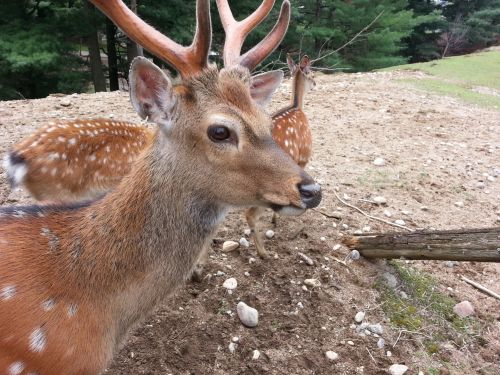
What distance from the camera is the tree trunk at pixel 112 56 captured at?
40.5 ft

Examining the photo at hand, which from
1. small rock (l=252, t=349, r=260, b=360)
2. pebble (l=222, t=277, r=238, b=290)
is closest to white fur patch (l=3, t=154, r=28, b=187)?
pebble (l=222, t=277, r=238, b=290)

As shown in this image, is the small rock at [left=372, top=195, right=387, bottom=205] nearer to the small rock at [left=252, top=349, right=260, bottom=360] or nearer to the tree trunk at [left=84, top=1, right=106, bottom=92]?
the small rock at [left=252, top=349, right=260, bottom=360]

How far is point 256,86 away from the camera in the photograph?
2574 mm

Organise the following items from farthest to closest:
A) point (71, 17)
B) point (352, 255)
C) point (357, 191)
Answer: point (71, 17) < point (357, 191) < point (352, 255)

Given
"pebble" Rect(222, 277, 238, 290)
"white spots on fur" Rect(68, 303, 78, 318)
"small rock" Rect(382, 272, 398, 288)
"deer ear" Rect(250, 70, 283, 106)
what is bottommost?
"small rock" Rect(382, 272, 398, 288)

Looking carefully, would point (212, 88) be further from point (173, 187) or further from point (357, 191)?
→ point (357, 191)

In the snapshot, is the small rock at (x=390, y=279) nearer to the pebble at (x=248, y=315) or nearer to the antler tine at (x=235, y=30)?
the pebble at (x=248, y=315)

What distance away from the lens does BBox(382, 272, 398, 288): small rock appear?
10.9 ft

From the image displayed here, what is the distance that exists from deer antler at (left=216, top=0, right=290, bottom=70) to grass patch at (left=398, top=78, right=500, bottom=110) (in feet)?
25.9

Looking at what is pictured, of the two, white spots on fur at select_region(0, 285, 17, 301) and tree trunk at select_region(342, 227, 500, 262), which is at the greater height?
white spots on fur at select_region(0, 285, 17, 301)

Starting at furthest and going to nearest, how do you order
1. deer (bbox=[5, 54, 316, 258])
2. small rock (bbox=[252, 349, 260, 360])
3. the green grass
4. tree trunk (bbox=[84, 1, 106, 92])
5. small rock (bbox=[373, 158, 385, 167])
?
tree trunk (bbox=[84, 1, 106, 92]), the green grass, small rock (bbox=[373, 158, 385, 167]), deer (bbox=[5, 54, 316, 258]), small rock (bbox=[252, 349, 260, 360])

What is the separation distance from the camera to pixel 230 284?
3166 mm

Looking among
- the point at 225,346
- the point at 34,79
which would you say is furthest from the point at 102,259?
the point at 34,79

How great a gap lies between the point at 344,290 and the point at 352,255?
0.37 m
